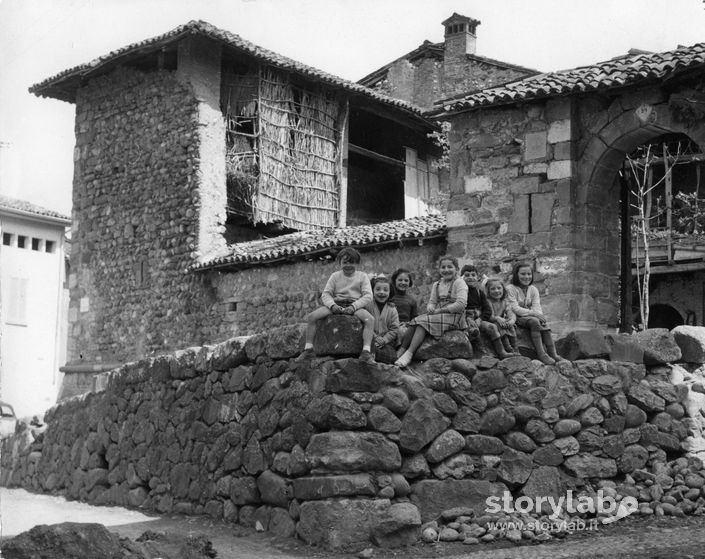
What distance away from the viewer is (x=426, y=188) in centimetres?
→ 2500

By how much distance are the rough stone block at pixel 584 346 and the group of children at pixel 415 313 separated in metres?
0.25

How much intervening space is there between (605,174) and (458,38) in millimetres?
13034

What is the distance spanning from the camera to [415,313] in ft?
30.2

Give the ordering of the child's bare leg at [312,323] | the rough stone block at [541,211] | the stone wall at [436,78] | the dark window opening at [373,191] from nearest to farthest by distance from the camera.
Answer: the child's bare leg at [312,323] → the rough stone block at [541,211] → the dark window opening at [373,191] → the stone wall at [436,78]

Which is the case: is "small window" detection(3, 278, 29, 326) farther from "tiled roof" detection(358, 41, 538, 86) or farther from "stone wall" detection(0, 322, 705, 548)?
"stone wall" detection(0, 322, 705, 548)

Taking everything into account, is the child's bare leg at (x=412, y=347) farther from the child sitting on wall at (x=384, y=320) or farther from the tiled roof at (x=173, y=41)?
the tiled roof at (x=173, y=41)

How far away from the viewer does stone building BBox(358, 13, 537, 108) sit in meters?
26.4

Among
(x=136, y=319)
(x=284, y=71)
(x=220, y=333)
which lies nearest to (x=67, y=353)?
(x=136, y=319)

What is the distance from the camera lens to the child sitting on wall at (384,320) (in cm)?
845

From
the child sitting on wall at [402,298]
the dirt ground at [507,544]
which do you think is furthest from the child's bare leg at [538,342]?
the dirt ground at [507,544]

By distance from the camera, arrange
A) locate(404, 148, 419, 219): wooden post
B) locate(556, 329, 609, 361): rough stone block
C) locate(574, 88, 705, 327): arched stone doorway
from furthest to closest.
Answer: locate(404, 148, 419, 219): wooden post
locate(574, 88, 705, 327): arched stone doorway
locate(556, 329, 609, 361): rough stone block

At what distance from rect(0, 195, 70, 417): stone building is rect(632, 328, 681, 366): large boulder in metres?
26.3

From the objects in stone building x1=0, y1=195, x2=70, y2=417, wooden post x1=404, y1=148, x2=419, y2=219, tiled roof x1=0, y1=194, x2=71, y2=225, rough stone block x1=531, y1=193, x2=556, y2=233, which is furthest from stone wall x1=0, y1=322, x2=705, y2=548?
stone building x1=0, y1=195, x2=70, y2=417

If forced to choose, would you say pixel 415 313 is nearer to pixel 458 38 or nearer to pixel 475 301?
pixel 475 301
